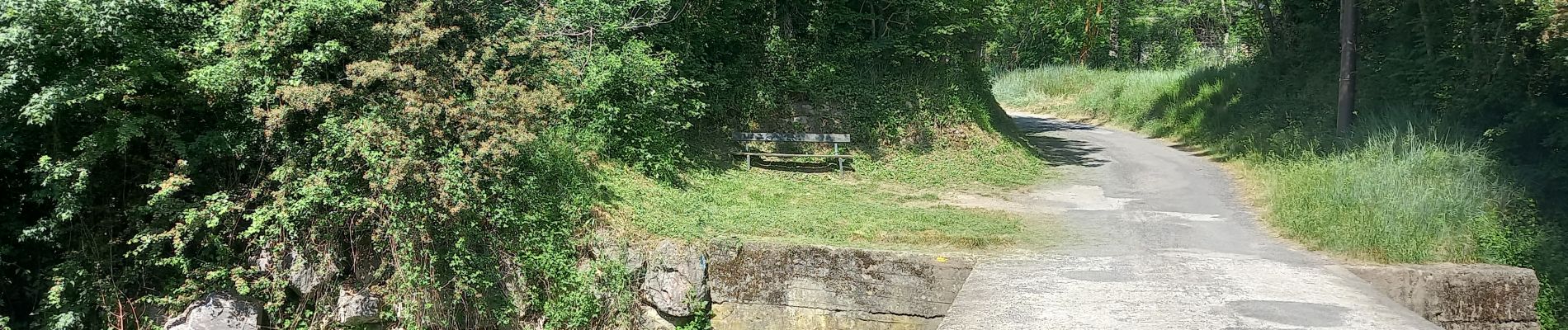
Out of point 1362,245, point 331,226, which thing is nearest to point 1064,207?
point 1362,245

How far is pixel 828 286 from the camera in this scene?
29.3ft

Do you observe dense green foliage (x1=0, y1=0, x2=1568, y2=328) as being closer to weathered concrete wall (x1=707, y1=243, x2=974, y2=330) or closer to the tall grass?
the tall grass

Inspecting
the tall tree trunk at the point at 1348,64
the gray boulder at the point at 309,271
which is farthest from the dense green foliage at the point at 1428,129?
the gray boulder at the point at 309,271

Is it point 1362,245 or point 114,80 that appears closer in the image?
point 114,80

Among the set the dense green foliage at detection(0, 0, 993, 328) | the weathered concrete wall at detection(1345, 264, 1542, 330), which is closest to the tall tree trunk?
the weathered concrete wall at detection(1345, 264, 1542, 330)

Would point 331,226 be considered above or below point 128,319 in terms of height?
above

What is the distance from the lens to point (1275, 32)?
20562 mm

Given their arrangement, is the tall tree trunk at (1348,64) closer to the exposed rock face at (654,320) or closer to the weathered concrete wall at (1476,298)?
the weathered concrete wall at (1476,298)

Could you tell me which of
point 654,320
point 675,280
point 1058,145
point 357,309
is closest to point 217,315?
point 357,309

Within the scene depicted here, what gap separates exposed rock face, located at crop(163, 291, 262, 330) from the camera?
8.45m

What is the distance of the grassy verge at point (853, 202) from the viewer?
965cm

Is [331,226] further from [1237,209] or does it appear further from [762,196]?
[1237,209]

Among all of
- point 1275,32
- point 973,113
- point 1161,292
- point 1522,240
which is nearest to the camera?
point 1161,292

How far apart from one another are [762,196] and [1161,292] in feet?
16.9
